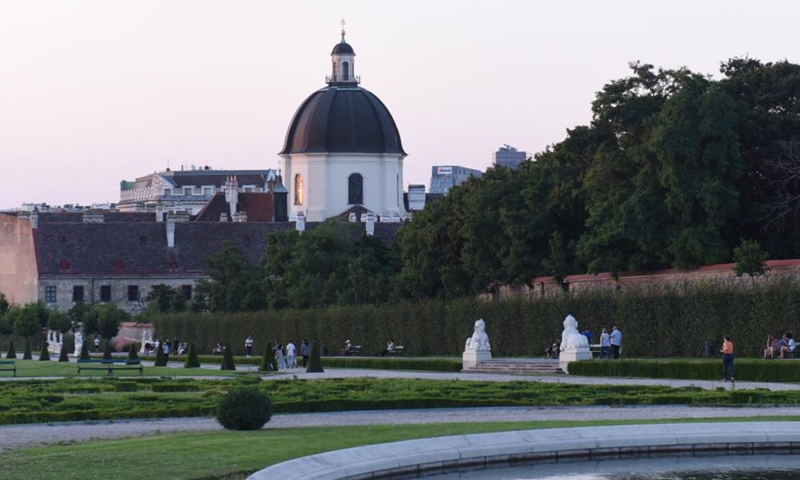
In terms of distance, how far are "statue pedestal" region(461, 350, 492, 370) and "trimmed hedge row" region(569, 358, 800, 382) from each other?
546 centimetres

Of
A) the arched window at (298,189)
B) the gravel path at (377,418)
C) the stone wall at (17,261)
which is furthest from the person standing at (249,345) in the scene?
the arched window at (298,189)

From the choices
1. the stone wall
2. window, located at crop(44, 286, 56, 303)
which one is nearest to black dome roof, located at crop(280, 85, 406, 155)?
the stone wall

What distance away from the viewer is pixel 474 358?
4741 centimetres

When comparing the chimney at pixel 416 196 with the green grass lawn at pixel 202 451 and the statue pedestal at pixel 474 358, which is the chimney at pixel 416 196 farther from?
the green grass lawn at pixel 202 451

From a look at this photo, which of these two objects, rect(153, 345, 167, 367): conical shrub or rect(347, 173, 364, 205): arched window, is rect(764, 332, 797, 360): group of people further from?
rect(347, 173, 364, 205): arched window

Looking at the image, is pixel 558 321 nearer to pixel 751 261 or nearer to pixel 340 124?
pixel 751 261

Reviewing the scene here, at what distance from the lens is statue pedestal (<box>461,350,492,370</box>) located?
155 feet

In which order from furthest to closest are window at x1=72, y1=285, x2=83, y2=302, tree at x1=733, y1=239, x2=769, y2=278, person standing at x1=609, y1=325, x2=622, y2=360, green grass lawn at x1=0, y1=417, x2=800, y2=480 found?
1. window at x1=72, y1=285, x2=83, y2=302
2. tree at x1=733, y1=239, x2=769, y2=278
3. person standing at x1=609, y1=325, x2=622, y2=360
4. green grass lawn at x1=0, y1=417, x2=800, y2=480

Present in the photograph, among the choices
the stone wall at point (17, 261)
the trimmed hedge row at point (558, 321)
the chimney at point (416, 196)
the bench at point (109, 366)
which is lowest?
the bench at point (109, 366)

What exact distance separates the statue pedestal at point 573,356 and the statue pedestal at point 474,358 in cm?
394

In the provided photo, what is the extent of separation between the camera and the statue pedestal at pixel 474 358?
1863 inches

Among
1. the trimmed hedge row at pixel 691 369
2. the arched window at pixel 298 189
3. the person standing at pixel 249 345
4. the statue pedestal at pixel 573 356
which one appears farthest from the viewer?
the arched window at pixel 298 189

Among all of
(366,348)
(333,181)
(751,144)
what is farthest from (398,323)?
(333,181)

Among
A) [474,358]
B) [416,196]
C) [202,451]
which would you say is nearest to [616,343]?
[474,358]
